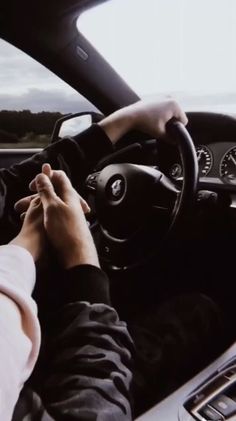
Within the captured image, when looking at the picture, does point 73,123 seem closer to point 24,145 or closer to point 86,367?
point 24,145

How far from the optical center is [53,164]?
2.79 feet

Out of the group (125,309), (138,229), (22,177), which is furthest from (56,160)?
(125,309)

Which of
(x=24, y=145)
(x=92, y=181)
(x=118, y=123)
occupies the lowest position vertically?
(x=24, y=145)

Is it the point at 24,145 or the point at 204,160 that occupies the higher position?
the point at 204,160

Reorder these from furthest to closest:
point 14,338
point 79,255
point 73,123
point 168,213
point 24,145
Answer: point 24,145, point 73,123, point 168,213, point 79,255, point 14,338

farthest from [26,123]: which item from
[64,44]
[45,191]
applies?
[45,191]

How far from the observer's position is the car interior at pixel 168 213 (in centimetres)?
79

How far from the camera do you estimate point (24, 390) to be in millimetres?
475

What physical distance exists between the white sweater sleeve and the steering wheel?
40cm

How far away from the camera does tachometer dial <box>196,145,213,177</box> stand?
1003mm

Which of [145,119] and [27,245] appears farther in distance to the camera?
[145,119]

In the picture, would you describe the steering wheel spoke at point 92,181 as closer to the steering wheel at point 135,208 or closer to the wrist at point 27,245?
the steering wheel at point 135,208

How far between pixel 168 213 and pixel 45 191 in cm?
23

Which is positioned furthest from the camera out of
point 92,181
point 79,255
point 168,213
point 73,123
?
point 73,123
